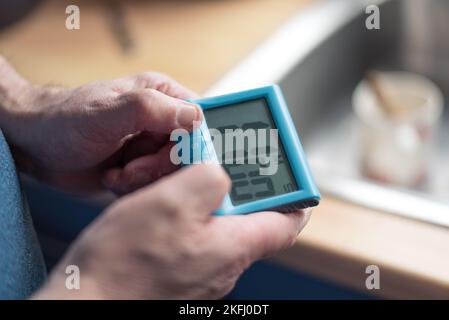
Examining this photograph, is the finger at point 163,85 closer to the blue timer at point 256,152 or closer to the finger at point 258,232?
the blue timer at point 256,152

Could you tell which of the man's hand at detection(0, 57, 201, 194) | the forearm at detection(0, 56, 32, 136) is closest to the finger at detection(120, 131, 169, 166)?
the man's hand at detection(0, 57, 201, 194)

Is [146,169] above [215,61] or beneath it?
beneath

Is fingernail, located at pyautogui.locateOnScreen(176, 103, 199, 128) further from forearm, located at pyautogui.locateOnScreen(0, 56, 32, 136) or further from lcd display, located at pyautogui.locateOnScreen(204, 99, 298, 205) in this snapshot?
forearm, located at pyautogui.locateOnScreen(0, 56, 32, 136)

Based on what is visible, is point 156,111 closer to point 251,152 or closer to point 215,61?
point 251,152

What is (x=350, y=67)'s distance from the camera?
116 cm

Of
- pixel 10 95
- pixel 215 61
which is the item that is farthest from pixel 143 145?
pixel 215 61

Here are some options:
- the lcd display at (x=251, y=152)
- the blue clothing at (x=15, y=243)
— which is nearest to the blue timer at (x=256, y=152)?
the lcd display at (x=251, y=152)

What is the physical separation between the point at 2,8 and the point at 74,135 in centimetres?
54

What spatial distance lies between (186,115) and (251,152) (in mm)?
71

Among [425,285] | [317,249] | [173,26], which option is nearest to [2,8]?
[173,26]

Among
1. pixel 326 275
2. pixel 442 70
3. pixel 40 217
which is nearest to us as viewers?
pixel 326 275

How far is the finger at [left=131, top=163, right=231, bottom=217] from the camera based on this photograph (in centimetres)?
45

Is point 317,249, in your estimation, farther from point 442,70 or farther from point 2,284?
point 442,70

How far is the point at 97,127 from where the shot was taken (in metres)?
0.62
